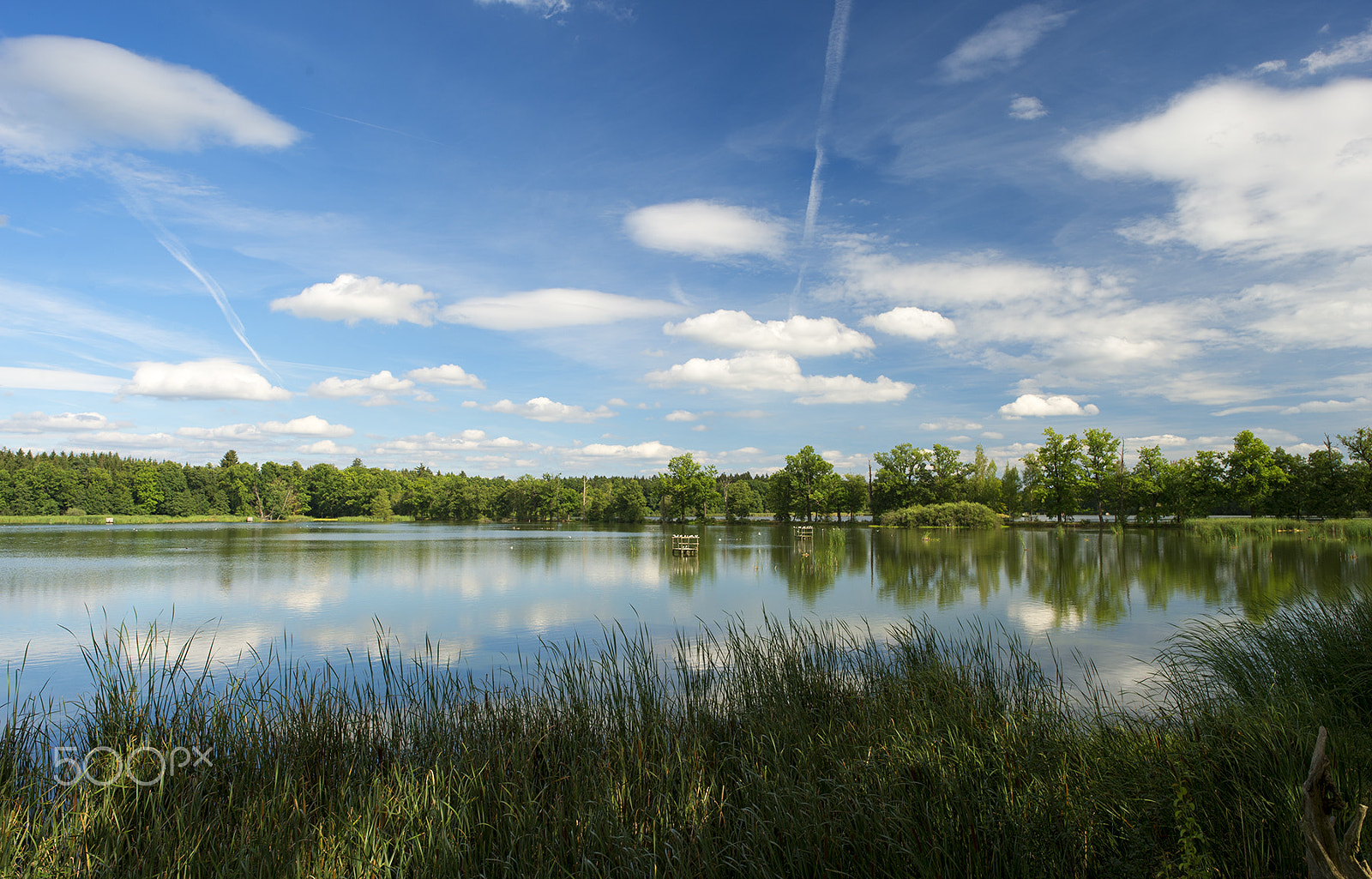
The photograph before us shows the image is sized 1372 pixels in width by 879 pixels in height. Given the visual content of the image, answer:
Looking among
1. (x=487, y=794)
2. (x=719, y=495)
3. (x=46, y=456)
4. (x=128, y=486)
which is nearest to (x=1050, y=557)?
(x=487, y=794)

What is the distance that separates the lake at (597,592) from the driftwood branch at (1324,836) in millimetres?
10164

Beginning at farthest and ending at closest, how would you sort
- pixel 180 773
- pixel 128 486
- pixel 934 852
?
1. pixel 128 486
2. pixel 180 773
3. pixel 934 852

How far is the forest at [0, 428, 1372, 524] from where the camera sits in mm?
51281

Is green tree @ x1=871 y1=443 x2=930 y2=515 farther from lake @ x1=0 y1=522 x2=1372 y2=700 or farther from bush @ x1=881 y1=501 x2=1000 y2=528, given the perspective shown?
lake @ x1=0 y1=522 x2=1372 y2=700

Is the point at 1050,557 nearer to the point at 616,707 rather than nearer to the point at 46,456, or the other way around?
the point at 616,707

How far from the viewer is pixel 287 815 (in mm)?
5398

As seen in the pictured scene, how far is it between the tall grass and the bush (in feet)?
188

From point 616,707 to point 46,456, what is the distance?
157 meters

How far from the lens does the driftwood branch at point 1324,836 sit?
2.10 metres

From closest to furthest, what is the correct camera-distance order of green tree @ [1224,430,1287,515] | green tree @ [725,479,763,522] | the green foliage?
green tree @ [1224,430,1287,515] → the green foliage → green tree @ [725,479,763,522]

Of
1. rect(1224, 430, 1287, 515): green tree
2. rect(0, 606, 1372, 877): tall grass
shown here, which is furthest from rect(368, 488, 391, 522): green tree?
rect(0, 606, 1372, 877): tall grass

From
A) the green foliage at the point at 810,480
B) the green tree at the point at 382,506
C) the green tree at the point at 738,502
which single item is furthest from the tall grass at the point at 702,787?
the green tree at the point at 382,506

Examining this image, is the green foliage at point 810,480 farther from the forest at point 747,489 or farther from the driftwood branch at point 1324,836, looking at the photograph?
the driftwood branch at point 1324,836

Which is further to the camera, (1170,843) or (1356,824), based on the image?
(1170,843)
